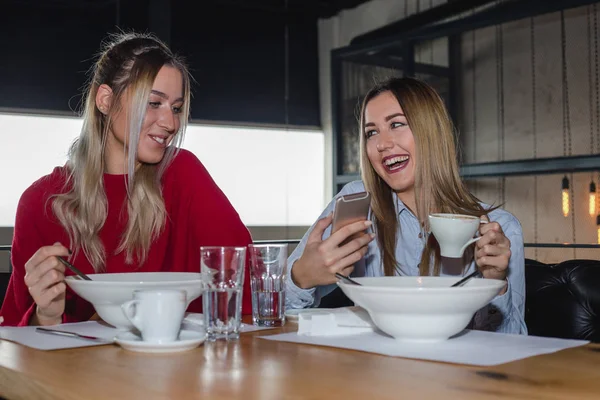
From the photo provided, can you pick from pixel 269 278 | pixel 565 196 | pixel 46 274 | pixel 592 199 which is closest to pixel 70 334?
pixel 46 274

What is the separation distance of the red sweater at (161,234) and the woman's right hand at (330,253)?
0.97ft

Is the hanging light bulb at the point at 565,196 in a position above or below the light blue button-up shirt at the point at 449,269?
above

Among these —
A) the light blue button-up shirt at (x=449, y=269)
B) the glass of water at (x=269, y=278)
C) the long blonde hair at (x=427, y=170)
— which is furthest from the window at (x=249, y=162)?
the glass of water at (x=269, y=278)

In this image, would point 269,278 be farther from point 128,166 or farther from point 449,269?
point 128,166

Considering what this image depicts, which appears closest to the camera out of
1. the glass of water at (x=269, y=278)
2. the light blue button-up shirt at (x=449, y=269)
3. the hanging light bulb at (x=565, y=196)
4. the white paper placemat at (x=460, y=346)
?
the white paper placemat at (x=460, y=346)

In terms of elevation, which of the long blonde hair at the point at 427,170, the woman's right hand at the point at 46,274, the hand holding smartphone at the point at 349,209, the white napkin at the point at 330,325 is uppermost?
the long blonde hair at the point at 427,170

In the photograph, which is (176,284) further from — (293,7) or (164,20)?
(293,7)

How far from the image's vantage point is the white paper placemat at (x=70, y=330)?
1.11 metres

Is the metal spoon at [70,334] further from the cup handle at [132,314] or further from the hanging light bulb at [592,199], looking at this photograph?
the hanging light bulb at [592,199]

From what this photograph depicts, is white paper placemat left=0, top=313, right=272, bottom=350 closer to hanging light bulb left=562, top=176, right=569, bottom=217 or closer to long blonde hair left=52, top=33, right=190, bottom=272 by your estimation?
long blonde hair left=52, top=33, right=190, bottom=272

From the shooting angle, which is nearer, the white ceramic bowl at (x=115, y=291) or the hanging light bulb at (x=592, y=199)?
the white ceramic bowl at (x=115, y=291)

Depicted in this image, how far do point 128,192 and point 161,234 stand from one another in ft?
0.48

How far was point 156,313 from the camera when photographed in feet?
3.46

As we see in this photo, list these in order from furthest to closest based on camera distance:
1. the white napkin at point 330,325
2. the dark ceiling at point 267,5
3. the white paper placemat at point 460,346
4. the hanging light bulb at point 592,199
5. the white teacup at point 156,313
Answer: the dark ceiling at point 267,5, the hanging light bulb at point 592,199, the white napkin at point 330,325, the white teacup at point 156,313, the white paper placemat at point 460,346
